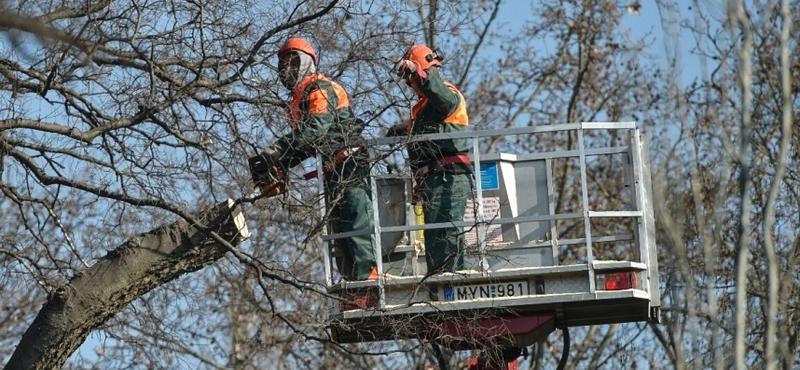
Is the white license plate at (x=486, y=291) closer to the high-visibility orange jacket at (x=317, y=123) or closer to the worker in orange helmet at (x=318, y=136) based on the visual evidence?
the worker in orange helmet at (x=318, y=136)

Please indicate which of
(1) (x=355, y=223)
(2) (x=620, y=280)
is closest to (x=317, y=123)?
(1) (x=355, y=223)

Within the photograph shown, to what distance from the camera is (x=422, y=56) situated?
11586 mm

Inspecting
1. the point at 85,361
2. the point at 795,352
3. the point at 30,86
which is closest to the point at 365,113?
the point at 30,86

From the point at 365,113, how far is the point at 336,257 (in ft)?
4.16

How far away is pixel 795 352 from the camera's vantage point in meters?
15.6

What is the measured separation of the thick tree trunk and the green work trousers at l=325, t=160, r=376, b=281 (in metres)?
1.05

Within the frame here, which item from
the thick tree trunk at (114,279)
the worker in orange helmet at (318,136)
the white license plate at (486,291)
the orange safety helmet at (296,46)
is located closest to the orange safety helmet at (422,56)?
the worker in orange helmet at (318,136)

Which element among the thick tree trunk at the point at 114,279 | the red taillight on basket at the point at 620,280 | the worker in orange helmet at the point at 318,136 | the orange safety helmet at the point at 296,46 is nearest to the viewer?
the thick tree trunk at the point at 114,279

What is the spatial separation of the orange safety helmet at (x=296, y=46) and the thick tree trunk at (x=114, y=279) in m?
1.35

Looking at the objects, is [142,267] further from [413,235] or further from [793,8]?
[793,8]

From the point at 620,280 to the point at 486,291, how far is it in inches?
38.5

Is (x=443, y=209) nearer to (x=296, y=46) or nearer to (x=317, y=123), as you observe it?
(x=317, y=123)

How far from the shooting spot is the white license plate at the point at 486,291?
37.9ft

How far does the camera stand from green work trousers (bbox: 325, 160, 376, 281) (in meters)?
11.5
